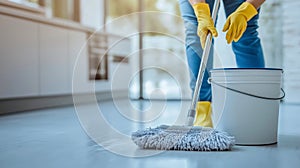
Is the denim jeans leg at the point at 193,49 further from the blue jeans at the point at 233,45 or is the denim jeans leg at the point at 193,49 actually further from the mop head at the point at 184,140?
the mop head at the point at 184,140

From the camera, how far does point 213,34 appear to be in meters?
1.31

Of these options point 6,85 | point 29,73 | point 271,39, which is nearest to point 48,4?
point 29,73

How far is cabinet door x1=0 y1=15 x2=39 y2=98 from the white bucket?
1.68 metres

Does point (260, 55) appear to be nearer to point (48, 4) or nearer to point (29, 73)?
point (29, 73)

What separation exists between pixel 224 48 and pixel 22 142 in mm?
2114

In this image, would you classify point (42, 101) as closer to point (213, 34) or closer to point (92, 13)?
point (92, 13)

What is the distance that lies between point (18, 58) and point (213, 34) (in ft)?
5.66

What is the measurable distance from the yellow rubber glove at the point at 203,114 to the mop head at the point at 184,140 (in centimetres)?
22

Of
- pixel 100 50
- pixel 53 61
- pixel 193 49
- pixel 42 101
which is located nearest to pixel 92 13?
pixel 100 50

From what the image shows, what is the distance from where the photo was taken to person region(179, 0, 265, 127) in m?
1.30

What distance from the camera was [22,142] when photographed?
1340 millimetres

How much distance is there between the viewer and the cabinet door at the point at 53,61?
282cm

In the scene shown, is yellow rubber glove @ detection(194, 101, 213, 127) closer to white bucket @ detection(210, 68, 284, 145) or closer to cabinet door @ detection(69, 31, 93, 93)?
white bucket @ detection(210, 68, 284, 145)

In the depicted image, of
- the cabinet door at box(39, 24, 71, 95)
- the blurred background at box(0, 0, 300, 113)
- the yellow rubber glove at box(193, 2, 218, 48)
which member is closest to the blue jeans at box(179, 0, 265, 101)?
the yellow rubber glove at box(193, 2, 218, 48)
